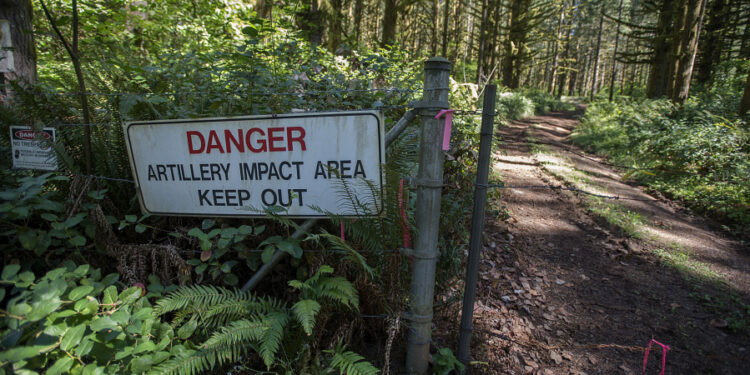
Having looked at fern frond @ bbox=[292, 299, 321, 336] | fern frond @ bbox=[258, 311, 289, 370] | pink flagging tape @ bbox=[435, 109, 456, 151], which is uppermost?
pink flagging tape @ bbox=[435, 109, 456, 151]

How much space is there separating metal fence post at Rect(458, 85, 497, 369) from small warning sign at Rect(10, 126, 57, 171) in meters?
2.94

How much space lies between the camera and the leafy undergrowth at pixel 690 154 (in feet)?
20.6

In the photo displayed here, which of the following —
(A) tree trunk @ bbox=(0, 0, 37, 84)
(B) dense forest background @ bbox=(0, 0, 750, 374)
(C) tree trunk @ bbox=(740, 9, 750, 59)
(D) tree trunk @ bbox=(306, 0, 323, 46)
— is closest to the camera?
(B) dense forest background @ bbox=(0, 0, 750, 374)

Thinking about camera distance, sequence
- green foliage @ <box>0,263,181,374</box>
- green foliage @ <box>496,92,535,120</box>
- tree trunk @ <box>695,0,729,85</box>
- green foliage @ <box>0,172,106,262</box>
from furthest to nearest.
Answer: green foliage @ <box>496,92,535,120</box>
tree trunk @ <box>695,0,729,85</box>
green foliage @ <box>0,172,106,262</box>
green foliage @ <box>0,263,181,374</box>

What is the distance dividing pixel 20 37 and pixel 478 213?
528 cm

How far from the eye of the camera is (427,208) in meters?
1.92

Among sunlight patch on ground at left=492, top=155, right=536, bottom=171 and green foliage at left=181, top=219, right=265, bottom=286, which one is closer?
green foliage at left=181, top=219, right=265, bottom=286

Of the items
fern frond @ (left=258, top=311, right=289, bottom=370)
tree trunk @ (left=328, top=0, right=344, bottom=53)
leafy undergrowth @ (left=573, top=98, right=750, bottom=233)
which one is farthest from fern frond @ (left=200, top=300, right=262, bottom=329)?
tree trunk @ (left=328, top=0, right=344, bottom=53)

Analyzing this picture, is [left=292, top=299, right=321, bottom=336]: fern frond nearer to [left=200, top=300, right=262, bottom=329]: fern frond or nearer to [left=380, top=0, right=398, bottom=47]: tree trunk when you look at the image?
[left=200, top=300, right=262, bottom=329]: fern frond

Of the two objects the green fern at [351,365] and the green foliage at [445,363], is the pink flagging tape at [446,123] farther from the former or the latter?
the green foliage at [445,363]

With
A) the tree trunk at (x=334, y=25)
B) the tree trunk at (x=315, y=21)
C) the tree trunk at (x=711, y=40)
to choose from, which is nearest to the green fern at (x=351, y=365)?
the tree trunk at (x=315, y=21)

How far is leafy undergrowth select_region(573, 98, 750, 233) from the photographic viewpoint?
628 centimetres

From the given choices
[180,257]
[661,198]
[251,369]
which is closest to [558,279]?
[251,369]

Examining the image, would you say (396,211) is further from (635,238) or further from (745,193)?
(745,193)
